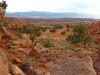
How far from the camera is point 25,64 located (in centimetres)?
1280

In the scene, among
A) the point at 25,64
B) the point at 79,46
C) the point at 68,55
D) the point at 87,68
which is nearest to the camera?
the point at 87,68

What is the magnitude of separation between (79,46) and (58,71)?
15.2m

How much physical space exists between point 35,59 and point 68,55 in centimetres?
353

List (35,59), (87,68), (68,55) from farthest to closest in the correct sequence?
(68,55), (35,59), (87,68)

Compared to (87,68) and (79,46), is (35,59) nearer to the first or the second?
(79,46)

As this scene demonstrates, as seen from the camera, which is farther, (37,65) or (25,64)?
(37,65)

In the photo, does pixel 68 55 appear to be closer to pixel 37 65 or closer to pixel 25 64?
pixel 37 65

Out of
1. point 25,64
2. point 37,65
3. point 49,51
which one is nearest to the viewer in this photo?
point 25,64

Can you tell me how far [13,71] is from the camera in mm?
10367

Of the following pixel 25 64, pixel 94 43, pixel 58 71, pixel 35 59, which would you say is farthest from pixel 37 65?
pixel 94 43

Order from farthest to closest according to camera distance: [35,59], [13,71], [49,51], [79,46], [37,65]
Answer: [79,46] → [49,51] → [35,59] → [37,65] → [13,71]

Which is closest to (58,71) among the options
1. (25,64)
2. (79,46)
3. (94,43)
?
(25,64)

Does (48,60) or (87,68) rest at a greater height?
(87,68)

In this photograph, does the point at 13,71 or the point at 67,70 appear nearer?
the point at 67,70
